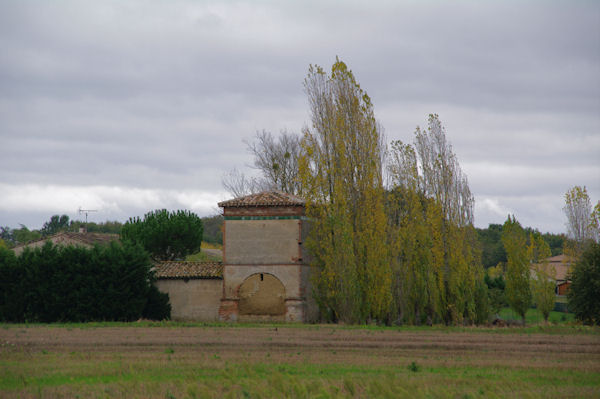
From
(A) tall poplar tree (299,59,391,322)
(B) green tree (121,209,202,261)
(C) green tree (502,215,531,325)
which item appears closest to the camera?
(A) tall poplar tree (299,59,391,322)

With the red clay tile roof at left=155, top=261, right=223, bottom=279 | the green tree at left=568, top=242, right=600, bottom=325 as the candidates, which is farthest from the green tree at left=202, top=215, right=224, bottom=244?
the green tree at left=568, top=242, right=600, bottom=325

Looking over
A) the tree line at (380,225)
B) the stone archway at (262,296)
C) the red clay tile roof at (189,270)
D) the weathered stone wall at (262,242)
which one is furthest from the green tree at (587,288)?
the red clay tile roof at (189,270)

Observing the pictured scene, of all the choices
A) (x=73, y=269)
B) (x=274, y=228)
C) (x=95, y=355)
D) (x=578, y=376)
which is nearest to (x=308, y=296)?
(x=274, y=228)

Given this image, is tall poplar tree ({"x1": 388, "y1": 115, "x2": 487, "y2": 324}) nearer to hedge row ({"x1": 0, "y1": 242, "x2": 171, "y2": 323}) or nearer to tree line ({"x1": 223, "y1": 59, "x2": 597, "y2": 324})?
tree line ({"x1": 223, "y1": 59, "x2": 597, "y2": 324})

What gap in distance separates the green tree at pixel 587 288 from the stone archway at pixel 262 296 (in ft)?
46.0

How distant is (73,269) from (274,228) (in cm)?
971

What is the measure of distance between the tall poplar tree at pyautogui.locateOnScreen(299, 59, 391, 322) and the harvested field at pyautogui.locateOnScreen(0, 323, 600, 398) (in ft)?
18.2

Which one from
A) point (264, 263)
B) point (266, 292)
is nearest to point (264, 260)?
point (264, 263)

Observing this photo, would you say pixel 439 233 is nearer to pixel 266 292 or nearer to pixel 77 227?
pixel 266 292

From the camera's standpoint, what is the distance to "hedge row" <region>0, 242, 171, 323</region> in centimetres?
3256

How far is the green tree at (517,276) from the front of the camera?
38188 mm

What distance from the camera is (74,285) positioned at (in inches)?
1289

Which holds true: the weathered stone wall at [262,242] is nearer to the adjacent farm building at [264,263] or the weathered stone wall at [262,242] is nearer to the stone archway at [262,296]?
the adjacent farm building at [264,263]

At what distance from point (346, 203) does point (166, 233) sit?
21.0 m
